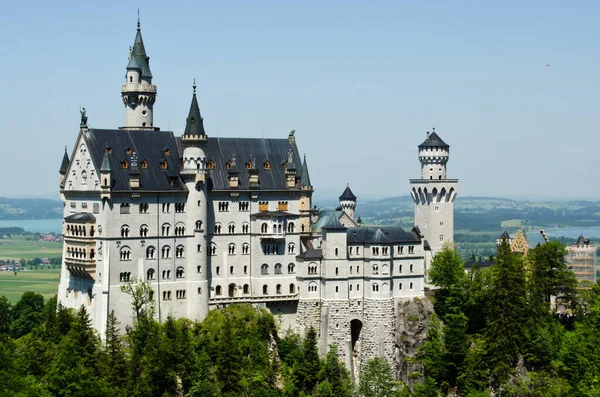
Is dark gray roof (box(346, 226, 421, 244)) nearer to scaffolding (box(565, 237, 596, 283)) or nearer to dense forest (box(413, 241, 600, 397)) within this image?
dense forest (box(413, 241, 600, 397))

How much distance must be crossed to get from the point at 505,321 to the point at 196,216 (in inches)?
1405

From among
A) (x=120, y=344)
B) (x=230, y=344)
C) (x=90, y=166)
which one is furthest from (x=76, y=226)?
(x=230, y=344)

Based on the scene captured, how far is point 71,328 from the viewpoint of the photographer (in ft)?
352

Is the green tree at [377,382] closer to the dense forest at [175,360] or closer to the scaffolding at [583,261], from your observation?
the dense forest at [175,360]

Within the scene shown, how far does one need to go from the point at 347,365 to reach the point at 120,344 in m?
25.9

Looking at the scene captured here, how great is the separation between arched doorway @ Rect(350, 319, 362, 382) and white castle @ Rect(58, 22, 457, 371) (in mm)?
131

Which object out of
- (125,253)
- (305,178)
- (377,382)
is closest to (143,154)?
(125,253)

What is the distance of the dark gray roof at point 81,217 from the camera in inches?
4309

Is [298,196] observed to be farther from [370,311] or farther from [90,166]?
[90,166]

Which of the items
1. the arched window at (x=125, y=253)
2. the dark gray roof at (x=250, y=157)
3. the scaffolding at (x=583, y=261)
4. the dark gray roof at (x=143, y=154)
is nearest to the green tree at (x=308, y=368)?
the dark gray roof at (x=250, y=157)

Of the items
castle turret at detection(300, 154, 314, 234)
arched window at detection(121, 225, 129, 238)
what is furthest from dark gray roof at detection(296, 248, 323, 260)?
arched window at detection(121, 225, 129, 238)

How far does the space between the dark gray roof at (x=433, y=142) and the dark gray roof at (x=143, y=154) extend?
36008 mm

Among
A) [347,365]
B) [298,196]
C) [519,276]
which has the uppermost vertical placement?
[298,196]

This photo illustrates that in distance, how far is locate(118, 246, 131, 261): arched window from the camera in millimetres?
108875
